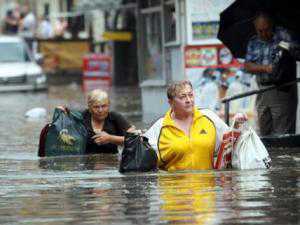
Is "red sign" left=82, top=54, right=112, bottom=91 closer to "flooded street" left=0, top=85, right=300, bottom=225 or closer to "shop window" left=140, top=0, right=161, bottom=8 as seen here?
"shop window" left=140, top=0, right=161, bottom=8

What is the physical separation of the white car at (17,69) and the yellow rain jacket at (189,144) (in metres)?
25.9

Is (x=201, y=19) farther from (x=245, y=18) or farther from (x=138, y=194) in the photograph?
(x=138, y=194)

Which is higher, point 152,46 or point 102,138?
point 152,46

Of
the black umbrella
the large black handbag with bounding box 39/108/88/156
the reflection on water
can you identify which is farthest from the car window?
the reflection on water

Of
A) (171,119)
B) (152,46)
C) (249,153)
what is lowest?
(249,153)

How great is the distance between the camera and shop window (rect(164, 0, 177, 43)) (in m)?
21.4

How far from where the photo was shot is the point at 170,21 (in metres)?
21.7

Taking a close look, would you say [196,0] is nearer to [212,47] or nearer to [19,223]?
[212,47]

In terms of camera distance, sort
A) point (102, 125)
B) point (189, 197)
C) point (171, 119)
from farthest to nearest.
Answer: point (102, 125) < point (171, 119) < point (189, 197)

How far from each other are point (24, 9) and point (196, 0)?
166 ft

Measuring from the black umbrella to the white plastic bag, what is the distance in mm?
3784

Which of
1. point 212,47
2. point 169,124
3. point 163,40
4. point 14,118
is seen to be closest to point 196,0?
point 212,47

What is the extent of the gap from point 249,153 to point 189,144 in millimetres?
681

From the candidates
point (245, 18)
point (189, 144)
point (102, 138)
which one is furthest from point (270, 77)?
point (189, 144)
